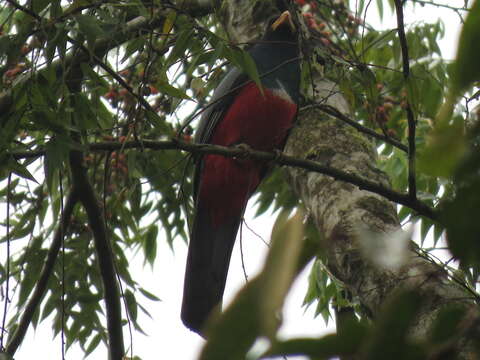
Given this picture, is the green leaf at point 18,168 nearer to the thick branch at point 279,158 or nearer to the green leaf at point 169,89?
the thick branch at point 279,158

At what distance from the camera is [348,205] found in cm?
252

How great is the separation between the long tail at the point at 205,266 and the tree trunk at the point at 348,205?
1.96ft

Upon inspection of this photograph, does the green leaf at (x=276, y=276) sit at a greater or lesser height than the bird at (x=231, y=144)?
lesser

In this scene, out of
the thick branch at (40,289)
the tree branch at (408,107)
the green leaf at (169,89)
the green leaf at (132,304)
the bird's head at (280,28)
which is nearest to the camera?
the tree branch at (408,107)

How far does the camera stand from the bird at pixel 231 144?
3.43 m

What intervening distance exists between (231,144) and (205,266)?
0.68 meters

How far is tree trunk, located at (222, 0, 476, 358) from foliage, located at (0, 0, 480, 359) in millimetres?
108

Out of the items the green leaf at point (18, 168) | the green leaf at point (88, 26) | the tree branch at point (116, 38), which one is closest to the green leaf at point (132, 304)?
the tree branch at point (116, 38)

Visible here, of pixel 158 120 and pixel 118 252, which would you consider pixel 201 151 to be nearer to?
pixel 158 120

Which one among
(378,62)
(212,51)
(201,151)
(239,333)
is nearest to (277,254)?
(239,333)

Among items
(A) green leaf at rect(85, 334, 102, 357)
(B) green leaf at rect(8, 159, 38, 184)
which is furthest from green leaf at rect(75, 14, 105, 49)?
(A) green leaf at rect(85, 334, 102, 357)

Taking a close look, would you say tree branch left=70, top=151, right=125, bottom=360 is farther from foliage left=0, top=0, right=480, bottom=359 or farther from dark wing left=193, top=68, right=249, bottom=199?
dark wing left=193, top=68, right=249, bottom=199

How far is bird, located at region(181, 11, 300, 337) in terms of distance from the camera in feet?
11.2

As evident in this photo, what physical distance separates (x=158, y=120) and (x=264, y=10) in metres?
1.69
